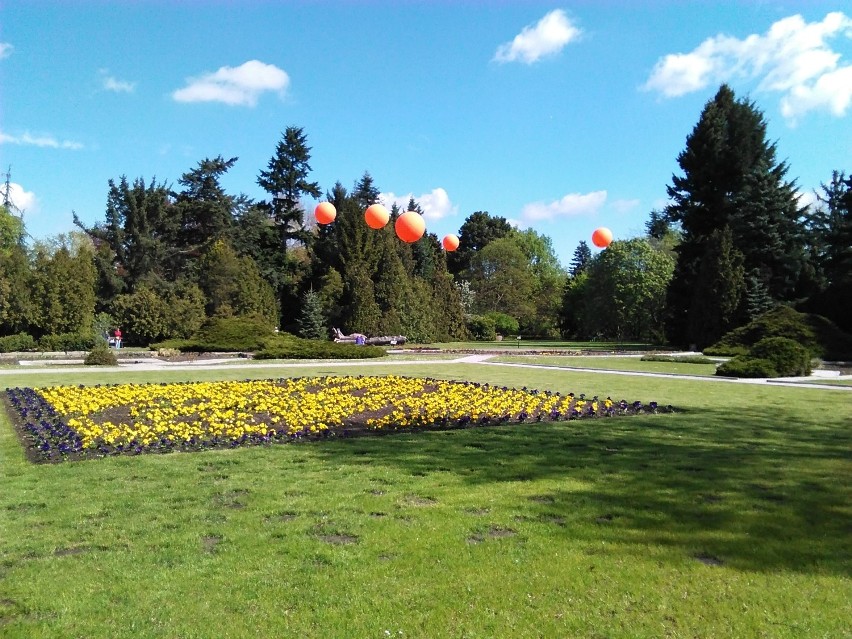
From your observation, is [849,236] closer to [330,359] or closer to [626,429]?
[330,359]

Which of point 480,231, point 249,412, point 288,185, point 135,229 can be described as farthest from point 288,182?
point 249,412

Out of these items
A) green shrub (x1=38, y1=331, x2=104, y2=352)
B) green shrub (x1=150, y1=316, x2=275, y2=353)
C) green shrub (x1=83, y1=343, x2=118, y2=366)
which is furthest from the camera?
green shrub (x1=150, y1=316, x2=275, y2=353)

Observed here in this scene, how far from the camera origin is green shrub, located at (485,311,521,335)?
181ft

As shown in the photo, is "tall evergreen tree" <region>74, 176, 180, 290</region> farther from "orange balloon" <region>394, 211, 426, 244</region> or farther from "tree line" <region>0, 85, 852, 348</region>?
"orange balloon" <region>394, 211, 426, 244</region>

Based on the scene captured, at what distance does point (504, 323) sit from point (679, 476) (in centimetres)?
4953

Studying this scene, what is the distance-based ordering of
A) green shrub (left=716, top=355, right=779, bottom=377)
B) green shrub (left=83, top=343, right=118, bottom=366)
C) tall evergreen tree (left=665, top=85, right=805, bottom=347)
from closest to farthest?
green shrub (left=716, top=355, right=779, bottom=377), green shrub (left=83, top=343, right=118, bottom=366), tall evergreen tree (left=665, top=85, right=805, bottom=347)

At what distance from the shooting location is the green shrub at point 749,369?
1706cm

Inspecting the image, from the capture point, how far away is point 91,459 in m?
6.88

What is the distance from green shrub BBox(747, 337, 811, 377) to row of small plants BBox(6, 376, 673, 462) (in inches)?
345

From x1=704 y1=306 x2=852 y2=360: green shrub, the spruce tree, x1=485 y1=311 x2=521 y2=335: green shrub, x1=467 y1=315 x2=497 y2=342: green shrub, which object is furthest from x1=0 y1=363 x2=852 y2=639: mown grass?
x1=485 y1=311 x2=521 y2=335: green shrub

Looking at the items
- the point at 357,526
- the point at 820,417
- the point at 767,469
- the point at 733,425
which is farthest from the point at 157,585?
the point at 820,417

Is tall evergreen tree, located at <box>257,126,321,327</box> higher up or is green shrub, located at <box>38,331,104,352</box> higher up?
tall evergreen tree, located at <box>257,126,321,327</box>

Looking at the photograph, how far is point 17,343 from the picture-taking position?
27.4m

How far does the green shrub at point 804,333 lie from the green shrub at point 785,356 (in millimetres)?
4575
